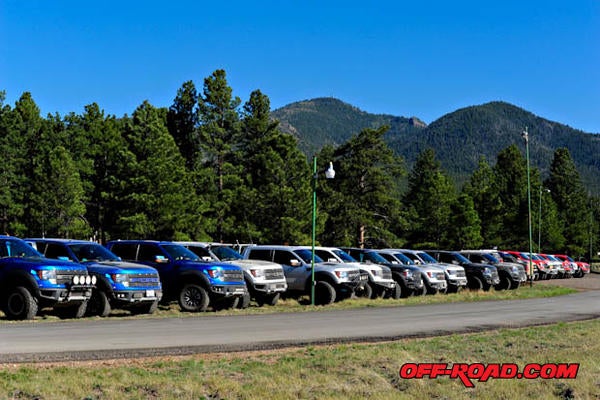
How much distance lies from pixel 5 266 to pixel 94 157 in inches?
1870

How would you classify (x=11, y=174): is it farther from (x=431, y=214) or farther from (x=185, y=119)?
(x=431, y=214)

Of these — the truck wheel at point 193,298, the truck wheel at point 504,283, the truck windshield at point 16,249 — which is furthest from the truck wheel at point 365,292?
the truck windshield at point 16,249

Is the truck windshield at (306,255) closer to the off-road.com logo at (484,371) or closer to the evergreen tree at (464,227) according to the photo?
the off-road.com logo at (484,371)

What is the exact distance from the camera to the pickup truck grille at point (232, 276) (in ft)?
70.3

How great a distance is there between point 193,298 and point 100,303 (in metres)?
3.08

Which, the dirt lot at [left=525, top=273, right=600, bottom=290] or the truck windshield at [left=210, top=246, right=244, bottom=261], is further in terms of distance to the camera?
the dirt lot at [left=525, top=273, right=600, bottom=290]

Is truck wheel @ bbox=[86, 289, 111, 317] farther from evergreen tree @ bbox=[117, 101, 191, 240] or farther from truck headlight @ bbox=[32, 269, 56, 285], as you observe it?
evergreen tree @ bbox=[117, 101, 191, 240]

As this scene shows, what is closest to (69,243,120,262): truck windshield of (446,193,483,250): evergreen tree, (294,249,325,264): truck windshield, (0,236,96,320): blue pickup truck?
(0,236,96,320): blue pickup truck

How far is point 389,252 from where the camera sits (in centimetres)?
3194

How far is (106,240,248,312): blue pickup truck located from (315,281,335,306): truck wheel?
4.13 metres

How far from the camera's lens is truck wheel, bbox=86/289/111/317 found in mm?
19016

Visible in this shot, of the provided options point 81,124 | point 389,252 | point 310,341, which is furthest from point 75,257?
point 81,124

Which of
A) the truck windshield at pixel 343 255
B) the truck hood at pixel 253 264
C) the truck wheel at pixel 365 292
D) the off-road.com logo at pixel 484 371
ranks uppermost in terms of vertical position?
the truck windshield at pixel 343 255

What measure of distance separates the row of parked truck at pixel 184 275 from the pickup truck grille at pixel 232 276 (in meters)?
0.03
